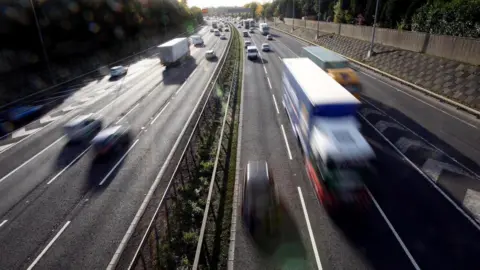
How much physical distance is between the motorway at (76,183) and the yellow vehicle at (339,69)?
46.8 ft

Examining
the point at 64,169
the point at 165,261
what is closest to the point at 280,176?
the point at 165,261

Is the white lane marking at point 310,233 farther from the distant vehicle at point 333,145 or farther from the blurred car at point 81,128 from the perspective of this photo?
the blurred car at point 81,128

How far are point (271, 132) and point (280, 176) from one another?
621 cm

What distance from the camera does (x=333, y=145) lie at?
12867 millimetres

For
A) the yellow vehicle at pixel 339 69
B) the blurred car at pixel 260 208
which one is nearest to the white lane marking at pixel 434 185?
the yellow vehicle at pixel 339 69

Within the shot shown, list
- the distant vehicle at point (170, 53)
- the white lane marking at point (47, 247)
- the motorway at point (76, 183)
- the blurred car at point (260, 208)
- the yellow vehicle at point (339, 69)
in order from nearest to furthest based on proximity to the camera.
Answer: the white lane marking at point (47, 247) < the motorway at point (76, 183) < the blurred car at point (260, 208) < the yellow vehicle at point (339, 69) < the distant vehicle at point (170, 53)

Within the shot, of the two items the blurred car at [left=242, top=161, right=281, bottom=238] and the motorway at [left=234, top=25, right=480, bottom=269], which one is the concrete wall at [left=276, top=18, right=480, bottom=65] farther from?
the blurred car at [left=242, top=161, right=281, bottom=238]

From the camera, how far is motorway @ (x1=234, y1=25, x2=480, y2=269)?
1139 centimetres

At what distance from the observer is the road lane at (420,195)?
37.4 feet

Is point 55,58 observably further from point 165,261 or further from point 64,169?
point 165,261

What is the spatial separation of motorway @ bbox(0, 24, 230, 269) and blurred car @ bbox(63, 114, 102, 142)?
2.71 feet

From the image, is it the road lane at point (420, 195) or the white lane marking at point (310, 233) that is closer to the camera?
the white lane marking at point (310, 233)

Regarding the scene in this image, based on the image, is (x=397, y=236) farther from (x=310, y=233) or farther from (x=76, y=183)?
(x=76, y=183)

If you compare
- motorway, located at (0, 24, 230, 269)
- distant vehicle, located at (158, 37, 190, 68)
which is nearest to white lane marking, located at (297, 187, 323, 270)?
motorway, located at (0, 24, 230, 269)
